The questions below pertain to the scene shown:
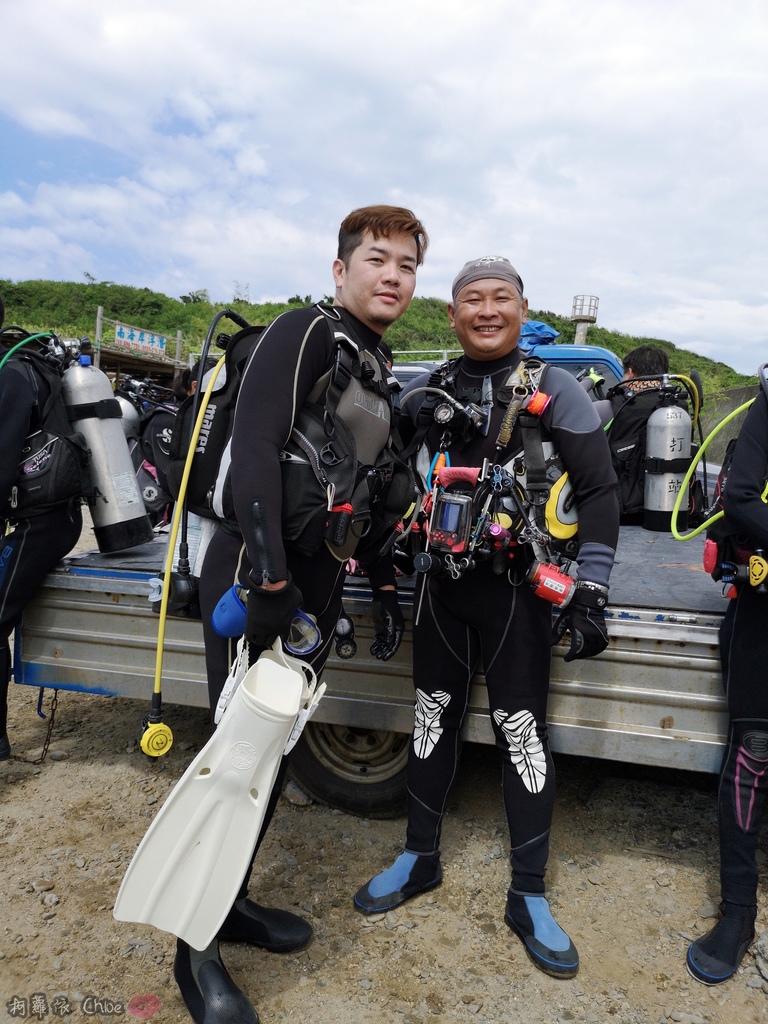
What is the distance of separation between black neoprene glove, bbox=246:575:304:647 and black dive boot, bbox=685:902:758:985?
1.56 m

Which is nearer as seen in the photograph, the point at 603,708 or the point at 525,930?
the point at 525,930

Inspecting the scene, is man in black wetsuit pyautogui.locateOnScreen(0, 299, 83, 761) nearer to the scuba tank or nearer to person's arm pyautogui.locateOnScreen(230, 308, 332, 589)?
person's arm pyautogui.locateOnScreen(230, 308, 332, 589)

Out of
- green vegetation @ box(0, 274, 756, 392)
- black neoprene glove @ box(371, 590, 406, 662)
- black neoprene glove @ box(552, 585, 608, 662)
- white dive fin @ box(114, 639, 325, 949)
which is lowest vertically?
white dive fin @ box(114, 639, 325, 949)

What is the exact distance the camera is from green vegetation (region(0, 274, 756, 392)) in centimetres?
3409

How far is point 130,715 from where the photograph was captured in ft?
12.4

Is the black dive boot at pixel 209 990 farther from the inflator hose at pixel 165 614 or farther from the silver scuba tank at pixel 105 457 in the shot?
the silver scuba tank at pixel 105 457

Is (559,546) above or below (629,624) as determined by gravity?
above

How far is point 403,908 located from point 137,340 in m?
23.6

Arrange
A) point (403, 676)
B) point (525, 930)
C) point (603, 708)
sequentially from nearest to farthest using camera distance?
point (525, 930)
point (603, 708)
point (403, 676)

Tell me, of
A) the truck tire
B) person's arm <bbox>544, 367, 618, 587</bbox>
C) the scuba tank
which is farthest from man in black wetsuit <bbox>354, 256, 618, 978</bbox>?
the scuba tank

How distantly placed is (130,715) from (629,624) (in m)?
2.75

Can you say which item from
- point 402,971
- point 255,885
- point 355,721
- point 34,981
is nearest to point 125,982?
point 34,981

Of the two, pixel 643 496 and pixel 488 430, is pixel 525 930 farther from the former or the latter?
pixel 643 496

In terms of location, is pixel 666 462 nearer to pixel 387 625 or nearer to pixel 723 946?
pixel 387 625
